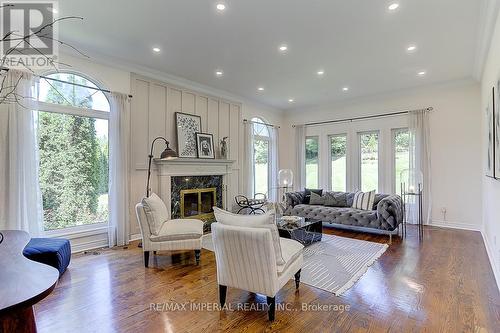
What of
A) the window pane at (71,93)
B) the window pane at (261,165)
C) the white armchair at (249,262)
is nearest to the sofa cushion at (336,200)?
the window pane at (261,165)

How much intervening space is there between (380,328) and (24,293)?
7.73 feet

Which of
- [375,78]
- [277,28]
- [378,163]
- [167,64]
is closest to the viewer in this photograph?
[277,28]

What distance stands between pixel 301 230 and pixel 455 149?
390cm

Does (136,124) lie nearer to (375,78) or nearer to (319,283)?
(319,283)

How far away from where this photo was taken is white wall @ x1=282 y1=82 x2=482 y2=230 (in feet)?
17.1

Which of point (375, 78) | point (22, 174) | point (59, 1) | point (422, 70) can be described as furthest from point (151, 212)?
point (422, 70)

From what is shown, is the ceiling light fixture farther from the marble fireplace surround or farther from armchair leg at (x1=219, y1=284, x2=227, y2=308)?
the marble fireplace surround

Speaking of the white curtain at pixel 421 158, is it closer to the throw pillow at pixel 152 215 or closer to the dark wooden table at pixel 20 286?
the throw pillow at pixel 152 215

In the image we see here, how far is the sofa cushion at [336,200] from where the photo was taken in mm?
5864

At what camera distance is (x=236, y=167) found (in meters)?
6.56

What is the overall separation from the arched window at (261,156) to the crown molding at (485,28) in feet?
15.1

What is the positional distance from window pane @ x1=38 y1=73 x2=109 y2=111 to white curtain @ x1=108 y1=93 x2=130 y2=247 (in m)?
0.21

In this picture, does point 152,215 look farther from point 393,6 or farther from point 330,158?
point 330,158

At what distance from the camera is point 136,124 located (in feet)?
15.3
